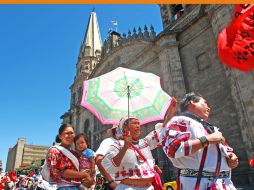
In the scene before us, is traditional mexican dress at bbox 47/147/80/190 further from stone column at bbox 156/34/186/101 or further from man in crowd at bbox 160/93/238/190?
stone column at bbox 156/34/186/101

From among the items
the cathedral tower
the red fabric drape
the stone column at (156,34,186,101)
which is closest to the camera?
the red fabric drape

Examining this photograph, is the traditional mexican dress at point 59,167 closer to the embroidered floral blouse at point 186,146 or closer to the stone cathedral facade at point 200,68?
the embroidered floral blouse at point 186,146

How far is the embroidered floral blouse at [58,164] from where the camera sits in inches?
107

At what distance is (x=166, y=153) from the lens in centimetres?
221

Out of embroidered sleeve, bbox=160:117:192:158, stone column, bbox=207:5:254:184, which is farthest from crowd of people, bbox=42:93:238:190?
stone column, bbox=207:5:254:184

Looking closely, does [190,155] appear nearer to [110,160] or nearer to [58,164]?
[110,160]

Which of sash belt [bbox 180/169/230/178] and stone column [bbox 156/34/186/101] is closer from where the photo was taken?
sash belt [bbox 180/169/230/178]

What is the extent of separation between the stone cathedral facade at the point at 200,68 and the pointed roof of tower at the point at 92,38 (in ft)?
36.6

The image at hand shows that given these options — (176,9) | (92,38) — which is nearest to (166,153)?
(176,9)

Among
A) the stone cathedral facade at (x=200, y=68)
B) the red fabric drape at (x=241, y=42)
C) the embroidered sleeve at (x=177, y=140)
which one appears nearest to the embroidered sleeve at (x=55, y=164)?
the embroidered sleeve at (x=177, y=140)

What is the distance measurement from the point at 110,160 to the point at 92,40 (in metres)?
33.7

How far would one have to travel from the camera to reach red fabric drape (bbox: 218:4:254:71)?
1.84m

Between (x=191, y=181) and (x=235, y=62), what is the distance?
1173 millimetres

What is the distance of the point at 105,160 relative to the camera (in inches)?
114
